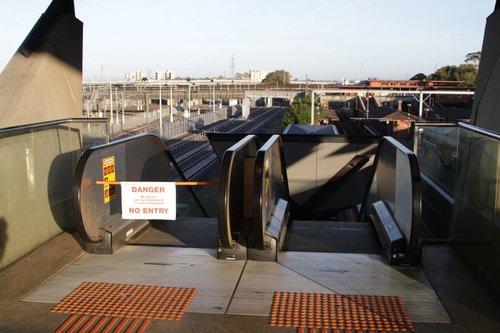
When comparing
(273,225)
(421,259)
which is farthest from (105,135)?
(421,259)

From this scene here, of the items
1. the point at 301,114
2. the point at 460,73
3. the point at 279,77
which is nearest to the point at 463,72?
the point at 460,73

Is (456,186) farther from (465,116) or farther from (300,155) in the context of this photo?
(465,116)

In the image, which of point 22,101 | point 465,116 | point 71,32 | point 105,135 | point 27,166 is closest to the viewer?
point 27,166

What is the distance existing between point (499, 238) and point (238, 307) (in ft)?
8.99

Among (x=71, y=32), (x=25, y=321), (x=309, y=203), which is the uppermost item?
(x=71, y=32)

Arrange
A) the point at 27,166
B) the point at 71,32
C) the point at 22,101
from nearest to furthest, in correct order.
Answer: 1. the point at 27,166
2. the point at 22,101
3. the point at 71,32

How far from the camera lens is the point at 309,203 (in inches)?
640

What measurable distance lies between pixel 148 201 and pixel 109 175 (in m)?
0.75

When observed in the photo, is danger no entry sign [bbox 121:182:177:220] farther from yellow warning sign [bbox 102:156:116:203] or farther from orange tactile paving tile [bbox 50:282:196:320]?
orange tactile paving tile [bbox 50:282:196:320]

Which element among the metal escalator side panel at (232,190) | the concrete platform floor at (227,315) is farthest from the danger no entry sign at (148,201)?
the concrete platform floor at (227,315)

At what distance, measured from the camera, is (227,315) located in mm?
4953

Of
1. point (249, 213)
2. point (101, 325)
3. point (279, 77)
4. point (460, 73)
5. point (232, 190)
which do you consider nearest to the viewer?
point (101, 325)

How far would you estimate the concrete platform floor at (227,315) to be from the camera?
471 cm

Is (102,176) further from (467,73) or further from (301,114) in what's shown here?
(467,73)
